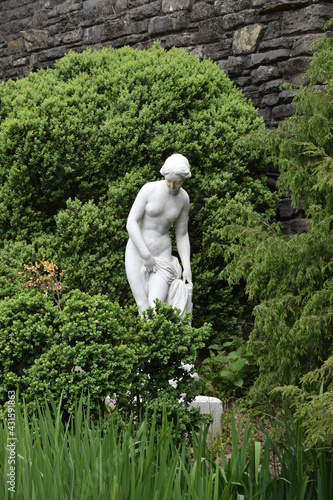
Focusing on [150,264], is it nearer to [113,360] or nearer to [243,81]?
[113,360]

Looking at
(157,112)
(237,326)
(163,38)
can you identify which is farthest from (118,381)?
(163,38)

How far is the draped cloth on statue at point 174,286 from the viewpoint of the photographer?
5129 mm

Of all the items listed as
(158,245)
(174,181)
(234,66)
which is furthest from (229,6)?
(158,245)

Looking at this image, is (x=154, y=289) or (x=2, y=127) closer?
(x=154, y=289)

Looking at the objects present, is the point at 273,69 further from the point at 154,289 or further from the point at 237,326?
the point at 154,289

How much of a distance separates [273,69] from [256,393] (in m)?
3.58

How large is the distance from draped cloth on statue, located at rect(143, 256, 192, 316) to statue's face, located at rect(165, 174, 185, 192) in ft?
1.73

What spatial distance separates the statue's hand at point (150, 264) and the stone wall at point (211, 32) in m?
2.53

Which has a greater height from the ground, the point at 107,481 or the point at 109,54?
the point at 109,54

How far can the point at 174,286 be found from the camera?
5.14 metres

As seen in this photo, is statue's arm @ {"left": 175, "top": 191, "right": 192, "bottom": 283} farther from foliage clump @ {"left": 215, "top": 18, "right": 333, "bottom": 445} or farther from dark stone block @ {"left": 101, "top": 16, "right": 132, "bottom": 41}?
dark stone block @ {"left": 101, "top": 16, "right": 132, "bottom": 41}

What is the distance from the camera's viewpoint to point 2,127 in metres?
6.58

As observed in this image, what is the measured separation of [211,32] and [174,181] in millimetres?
3098

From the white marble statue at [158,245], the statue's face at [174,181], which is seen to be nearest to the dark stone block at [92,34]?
the white marble statue at [158,245]
